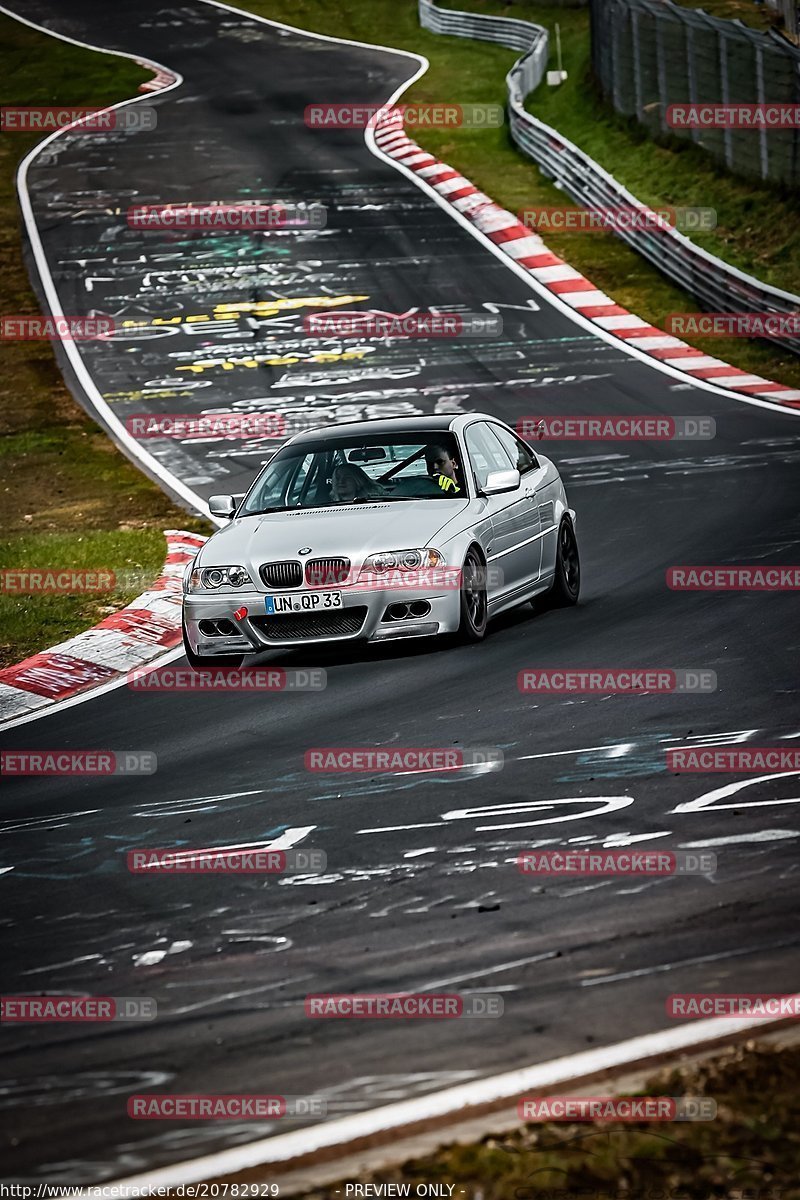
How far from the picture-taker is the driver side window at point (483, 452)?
1238cm

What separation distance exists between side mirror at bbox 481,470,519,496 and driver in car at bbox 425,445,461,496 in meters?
0.27

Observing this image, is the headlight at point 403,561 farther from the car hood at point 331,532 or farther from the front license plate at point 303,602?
the front license plate at point 303,602

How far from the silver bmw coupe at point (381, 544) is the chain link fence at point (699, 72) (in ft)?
49.4

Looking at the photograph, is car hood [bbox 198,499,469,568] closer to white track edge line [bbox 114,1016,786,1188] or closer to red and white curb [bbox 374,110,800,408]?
white track edge line [bbox 114,1016,786,1188]

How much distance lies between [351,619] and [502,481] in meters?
1.48

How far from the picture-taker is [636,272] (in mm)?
27734

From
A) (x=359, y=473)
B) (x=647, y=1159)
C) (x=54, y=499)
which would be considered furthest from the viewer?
(x=54, y=499)

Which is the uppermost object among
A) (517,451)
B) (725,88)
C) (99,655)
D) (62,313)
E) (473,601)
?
(725,88)

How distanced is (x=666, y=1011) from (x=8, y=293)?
25272mm

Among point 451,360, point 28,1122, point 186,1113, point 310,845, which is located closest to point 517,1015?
point 186,1113

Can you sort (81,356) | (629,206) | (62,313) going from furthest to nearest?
1. (629,206)
2. (62,313)
3. (81,356)

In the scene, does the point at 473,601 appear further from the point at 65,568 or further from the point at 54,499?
the point at 54,499

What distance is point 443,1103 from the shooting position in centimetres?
456

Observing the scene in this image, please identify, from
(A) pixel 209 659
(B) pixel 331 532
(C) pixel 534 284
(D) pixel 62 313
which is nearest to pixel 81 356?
(D) pixel 62 313
